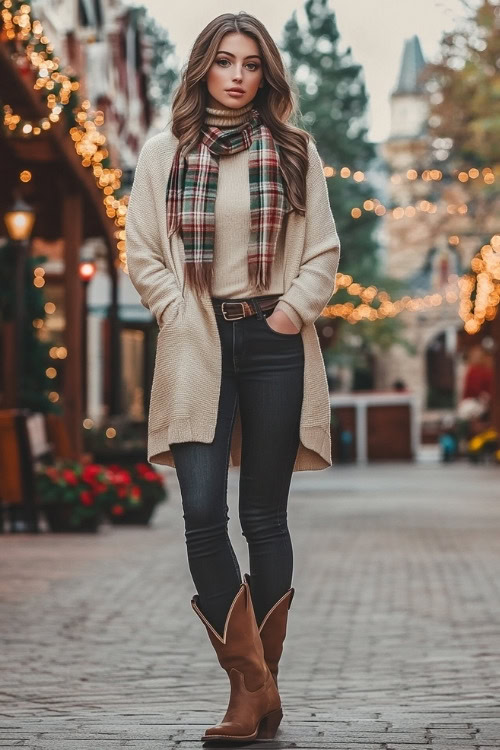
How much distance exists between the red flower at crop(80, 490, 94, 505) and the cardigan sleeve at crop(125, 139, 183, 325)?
922cm

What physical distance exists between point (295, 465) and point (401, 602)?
4396 mm

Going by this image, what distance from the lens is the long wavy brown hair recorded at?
430 cm

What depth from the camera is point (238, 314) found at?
4273mm

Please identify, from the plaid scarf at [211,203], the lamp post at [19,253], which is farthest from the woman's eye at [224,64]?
the lamp post at [19,253]

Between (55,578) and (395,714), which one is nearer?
(395,714)

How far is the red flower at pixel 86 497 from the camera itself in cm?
1345

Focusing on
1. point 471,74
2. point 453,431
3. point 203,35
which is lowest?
point 453,431

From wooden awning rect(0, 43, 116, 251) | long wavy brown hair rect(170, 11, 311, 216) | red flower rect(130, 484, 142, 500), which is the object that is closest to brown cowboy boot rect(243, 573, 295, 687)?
long wavy brown hair rect(170, 11, 311, 216)

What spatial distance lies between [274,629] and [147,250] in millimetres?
1046

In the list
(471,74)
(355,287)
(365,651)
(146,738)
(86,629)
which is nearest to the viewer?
(146,738)

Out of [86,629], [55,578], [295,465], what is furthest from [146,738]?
[55,578]

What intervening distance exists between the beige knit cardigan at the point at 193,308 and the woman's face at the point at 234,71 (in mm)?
184

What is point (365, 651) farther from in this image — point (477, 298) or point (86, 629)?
point (477, 298)

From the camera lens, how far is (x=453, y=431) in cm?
3547
